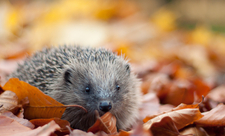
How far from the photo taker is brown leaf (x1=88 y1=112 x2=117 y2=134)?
266 cm

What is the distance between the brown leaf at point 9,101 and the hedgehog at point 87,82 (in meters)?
0.67

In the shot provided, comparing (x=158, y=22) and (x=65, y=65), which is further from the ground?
(x=158, y=22)

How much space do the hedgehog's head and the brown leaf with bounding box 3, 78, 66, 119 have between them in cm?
47

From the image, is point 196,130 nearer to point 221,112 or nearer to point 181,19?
point 221,112

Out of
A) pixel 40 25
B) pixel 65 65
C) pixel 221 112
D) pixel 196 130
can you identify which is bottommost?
pixel 196 130

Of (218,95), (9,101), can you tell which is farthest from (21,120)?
(218,95)

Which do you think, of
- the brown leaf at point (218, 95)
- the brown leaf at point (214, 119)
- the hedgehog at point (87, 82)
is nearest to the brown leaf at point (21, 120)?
the hedgehog at point (87, 82)

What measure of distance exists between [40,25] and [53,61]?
548 cm

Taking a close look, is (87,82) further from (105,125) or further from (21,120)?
(21,120)

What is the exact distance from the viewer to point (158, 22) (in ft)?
42.4

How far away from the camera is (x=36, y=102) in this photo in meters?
3.02

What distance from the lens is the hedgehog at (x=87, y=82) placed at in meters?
3.35

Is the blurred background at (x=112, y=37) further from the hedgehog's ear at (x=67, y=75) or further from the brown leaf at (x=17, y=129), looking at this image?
the brown leaf at (x=17, y=129)

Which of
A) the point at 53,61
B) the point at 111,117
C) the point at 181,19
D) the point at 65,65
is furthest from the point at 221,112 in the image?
the point at 181,19
